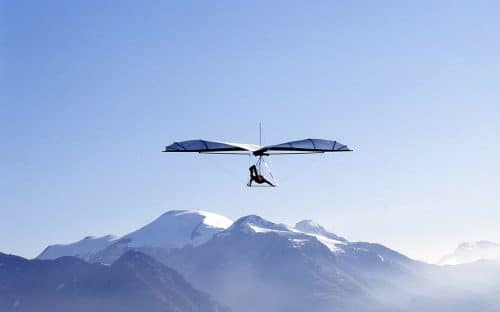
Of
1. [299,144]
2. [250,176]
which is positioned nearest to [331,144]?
[299,144]

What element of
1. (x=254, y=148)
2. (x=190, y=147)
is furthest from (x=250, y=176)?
(x=190, y=147)

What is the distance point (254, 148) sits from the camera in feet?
327

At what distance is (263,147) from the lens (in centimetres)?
9806

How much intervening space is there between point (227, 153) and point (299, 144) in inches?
369

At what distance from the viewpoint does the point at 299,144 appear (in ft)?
314

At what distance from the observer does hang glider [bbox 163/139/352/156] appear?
9431 centimetres

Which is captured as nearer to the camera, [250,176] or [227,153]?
[227,153]

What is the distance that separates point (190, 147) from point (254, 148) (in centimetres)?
948

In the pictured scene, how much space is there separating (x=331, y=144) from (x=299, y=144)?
456 centimetres

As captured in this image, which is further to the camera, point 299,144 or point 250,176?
point 250,176

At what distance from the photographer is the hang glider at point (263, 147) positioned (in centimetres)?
9431

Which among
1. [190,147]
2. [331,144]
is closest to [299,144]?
[331,144]

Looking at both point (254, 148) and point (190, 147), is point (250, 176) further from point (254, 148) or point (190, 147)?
point (190, 147)

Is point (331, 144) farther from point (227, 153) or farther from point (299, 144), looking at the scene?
point (227, 153)
